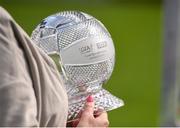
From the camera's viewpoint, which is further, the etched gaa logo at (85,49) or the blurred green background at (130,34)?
the blurred green background at (130,34)

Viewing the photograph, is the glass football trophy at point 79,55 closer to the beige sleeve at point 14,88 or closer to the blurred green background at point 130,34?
the beige sleeve at point 14,88

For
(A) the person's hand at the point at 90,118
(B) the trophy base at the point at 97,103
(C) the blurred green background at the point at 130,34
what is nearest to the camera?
(A) the person's hand at the point at 90,118

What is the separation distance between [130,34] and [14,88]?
6.45 meters

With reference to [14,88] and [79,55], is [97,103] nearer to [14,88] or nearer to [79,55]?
[79,55]

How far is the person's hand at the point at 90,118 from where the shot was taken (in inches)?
71.8

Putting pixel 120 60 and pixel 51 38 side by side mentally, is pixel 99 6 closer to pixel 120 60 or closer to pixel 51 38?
pixel 120 60

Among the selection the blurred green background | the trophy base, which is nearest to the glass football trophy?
the trophy base

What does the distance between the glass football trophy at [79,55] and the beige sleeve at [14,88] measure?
0.45m

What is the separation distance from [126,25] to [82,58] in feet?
19.5

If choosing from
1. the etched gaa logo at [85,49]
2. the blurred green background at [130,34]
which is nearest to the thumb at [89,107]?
the etched gaa logo at [85,49]

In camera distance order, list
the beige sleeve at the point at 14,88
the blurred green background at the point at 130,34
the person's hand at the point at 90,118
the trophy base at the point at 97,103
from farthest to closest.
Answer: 1. the blurred green background at the point at 130,34
2. the trophy base at the point at 97,103
3. the person's hand at the point at 90,118
4. the beige sleeve at the point at 14,88

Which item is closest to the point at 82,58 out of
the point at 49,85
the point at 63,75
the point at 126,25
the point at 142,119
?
the point at 63,75

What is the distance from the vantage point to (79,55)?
1981mm

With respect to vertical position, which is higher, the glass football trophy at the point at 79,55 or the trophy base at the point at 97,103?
the glass football trophy at the point at 79,55
